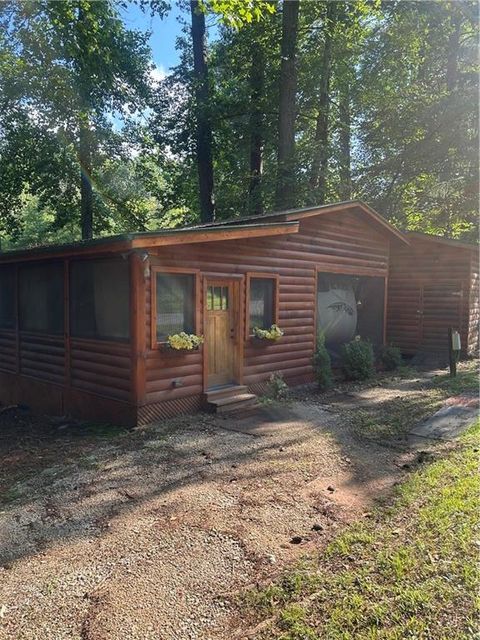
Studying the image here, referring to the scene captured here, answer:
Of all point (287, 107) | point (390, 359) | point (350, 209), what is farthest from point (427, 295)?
point (287, 107)

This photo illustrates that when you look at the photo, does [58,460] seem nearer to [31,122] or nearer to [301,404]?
[301,404]

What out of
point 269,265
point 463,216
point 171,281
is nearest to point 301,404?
point 269,265

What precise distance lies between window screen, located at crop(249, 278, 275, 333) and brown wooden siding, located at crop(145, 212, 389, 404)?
215 millimetres

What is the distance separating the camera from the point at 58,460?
568cm

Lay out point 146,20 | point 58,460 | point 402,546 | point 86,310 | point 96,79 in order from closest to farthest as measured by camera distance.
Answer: point 402,546 → point 58,460 → point 86,310 → point 96,79 → point 146,20

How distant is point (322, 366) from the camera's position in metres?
9.48

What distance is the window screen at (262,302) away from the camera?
8555 millimetres

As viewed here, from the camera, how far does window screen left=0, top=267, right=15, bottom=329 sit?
9.55m

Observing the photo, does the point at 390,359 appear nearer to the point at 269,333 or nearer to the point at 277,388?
the point at 277,388

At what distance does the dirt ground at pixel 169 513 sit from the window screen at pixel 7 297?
11.2 feet

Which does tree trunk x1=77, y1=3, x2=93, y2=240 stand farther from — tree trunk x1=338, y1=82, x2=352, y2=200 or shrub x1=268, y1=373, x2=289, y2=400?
shrub x1=268, y1=373, x2=289, y2=400

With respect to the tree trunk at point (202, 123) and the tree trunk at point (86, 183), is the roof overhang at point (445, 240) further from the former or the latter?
the tree trunk at point (86, 183)

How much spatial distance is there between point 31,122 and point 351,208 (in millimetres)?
12399

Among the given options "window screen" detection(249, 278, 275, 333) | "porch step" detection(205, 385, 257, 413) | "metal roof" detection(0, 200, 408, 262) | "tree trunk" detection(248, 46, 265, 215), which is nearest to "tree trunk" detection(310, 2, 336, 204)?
"tree trunk" detection(248, 46, 265, 215)
